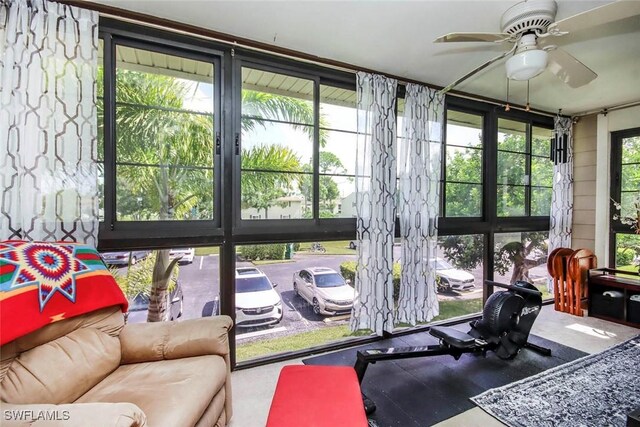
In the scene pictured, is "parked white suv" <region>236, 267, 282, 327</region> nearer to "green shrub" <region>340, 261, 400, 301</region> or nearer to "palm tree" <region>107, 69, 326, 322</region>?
"palm tree" <region>107, 69, 326, 322</region>

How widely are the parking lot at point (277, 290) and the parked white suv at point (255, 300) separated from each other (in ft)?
0.15

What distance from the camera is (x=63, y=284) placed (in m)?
1.47

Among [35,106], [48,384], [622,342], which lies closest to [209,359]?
[48,384]

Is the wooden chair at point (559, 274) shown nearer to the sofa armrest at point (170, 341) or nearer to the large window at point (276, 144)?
the large window at point (276, 144)

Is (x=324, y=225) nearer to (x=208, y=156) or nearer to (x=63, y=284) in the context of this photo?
(x=208, y=156)

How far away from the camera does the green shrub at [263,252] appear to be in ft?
8.26

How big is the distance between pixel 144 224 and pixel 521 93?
4.03 m

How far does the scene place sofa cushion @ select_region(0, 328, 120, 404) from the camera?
1.21 metres

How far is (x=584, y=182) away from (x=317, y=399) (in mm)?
4722

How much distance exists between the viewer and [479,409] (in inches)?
74.4

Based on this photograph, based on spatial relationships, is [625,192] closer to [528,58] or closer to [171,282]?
[528,58]

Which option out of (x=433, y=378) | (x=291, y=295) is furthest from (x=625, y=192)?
(x=291, y=295)

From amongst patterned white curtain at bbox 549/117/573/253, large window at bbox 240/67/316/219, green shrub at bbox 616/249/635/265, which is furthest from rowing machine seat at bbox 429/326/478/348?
green shrub at bbox 616/249/635/265

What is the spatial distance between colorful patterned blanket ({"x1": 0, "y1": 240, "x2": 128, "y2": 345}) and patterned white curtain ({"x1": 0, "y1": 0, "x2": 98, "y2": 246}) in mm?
314
